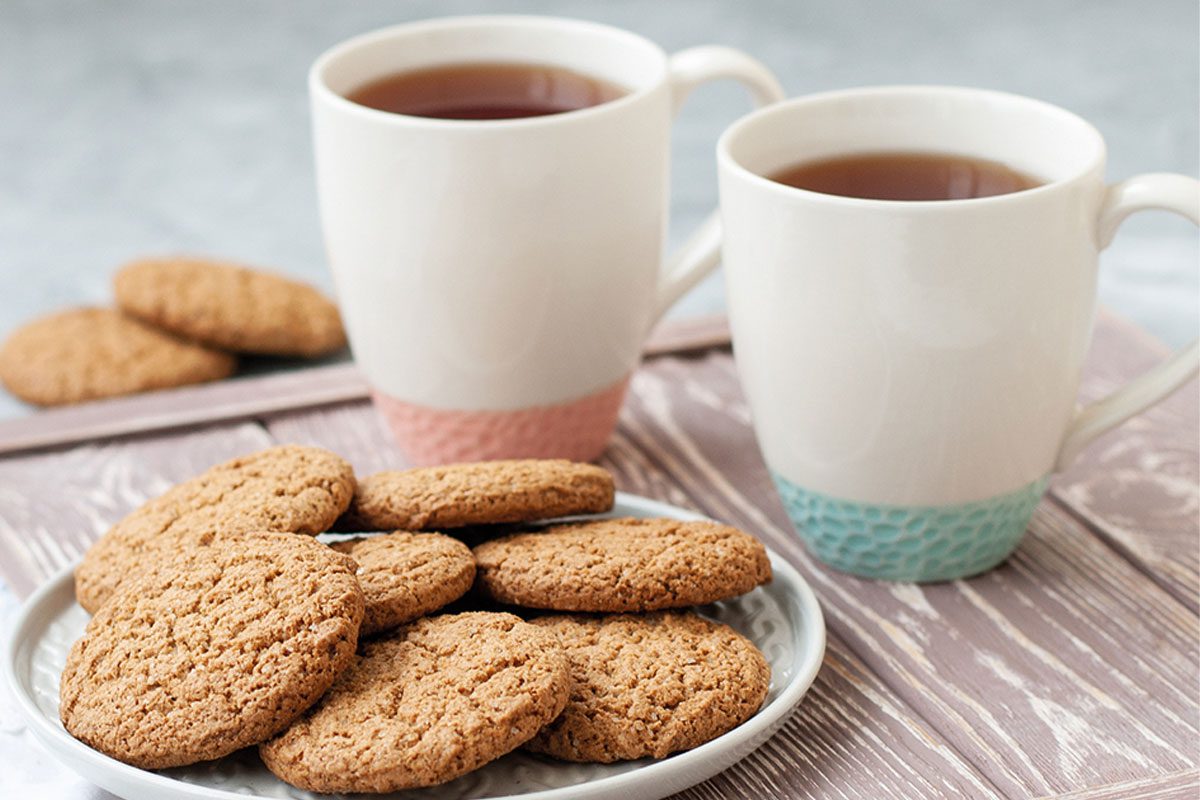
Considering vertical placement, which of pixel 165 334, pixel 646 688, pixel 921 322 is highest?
pixel 921 322

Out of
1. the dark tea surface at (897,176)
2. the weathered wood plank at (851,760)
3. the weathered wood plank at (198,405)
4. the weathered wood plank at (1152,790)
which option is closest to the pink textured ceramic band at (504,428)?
the weathered wood plank at (198,405)

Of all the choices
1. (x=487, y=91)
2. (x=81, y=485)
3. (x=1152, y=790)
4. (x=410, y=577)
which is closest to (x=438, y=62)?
(x=487, y=91)

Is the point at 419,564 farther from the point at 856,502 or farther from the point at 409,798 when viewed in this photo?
the point at 856,502

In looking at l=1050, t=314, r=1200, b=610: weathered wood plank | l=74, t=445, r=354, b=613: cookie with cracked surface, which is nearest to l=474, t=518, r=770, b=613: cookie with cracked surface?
l=74, t=445, r=354, b=613: cookie with cracked surface

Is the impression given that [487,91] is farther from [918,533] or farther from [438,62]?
[918,533]

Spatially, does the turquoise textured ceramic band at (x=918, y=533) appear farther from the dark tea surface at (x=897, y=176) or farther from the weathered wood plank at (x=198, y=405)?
the weathered wood plank at (x=198, y=405)

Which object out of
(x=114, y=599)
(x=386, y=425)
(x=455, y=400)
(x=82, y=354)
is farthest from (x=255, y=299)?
(x=114, y=599)

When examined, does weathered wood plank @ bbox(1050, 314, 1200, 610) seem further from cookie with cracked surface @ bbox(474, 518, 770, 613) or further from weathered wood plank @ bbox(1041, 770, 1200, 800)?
cookie with cracked surface @ bbox(474, 518, 770, 613)
